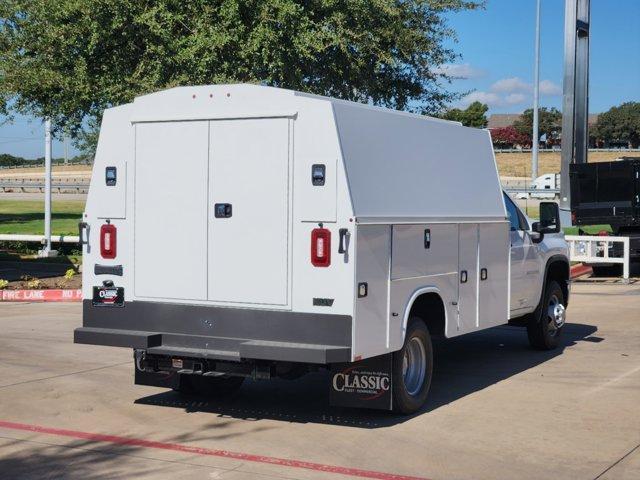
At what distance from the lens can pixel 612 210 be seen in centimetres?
2267

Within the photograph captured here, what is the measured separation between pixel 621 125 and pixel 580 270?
99758 mm

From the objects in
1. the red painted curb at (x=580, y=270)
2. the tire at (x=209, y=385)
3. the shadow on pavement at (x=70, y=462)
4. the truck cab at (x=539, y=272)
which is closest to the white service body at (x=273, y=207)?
the shadow on pavement at (x=70, y=462)

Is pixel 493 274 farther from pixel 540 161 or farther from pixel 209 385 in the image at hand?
pixel 540 161

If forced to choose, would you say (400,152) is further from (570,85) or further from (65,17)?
(570,85)

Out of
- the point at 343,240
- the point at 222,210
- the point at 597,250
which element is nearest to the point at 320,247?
the point at 343,240

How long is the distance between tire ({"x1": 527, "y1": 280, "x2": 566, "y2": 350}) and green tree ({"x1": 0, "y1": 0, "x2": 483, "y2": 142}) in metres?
7.34

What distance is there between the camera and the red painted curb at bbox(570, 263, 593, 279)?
907 inches

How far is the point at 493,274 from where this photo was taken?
1062 cm

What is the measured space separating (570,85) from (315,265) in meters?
19.7

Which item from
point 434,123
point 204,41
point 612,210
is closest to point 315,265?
point 434,123

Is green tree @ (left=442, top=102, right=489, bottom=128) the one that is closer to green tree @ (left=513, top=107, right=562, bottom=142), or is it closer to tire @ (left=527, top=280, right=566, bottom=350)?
green tree @ (left=513, top=107, right=562, bottom=142)

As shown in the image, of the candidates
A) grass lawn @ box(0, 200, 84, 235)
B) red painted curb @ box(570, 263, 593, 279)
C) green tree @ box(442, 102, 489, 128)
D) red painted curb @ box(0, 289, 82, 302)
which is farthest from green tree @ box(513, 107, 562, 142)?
red painted curb @ box(0, 289, 82, 302)

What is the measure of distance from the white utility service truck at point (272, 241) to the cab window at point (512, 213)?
7.35 feet

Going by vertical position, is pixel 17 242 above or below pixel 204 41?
below
